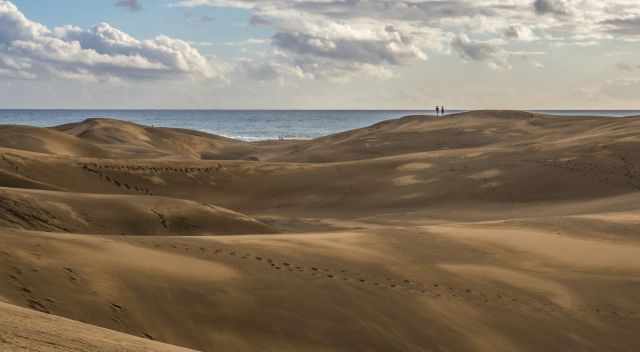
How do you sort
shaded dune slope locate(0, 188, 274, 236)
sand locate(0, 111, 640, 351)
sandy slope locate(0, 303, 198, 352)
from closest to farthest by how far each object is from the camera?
sandy slope locate(0, 303, 198, 352) → sand locate(0, 111, 640, 351) → shaded dune slope locate(0, 188, 274, 236)

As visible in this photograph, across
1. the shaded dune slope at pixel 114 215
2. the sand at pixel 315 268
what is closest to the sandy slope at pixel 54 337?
the sand at pixel 315 268

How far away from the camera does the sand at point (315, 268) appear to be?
7.18 meters

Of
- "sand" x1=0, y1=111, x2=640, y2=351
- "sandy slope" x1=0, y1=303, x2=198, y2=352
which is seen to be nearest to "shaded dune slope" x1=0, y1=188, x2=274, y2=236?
"sand" x1=0, y1=111, x2=640, y2=351

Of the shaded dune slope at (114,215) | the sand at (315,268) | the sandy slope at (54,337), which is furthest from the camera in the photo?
the shaded dune slope at (114,215)

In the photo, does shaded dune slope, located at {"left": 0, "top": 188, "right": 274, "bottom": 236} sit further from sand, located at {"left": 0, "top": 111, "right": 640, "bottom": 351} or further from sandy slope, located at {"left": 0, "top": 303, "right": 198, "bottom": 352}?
sandy slope, located at {"left": 0, "top": 303, "right": 198, "bottom": 352}

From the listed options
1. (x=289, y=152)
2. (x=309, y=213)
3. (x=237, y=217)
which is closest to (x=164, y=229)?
(x=237, y=217)

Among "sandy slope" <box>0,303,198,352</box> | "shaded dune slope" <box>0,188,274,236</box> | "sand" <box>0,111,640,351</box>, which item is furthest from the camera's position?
"shaded dune slope" <box>0,188,274,236</box>

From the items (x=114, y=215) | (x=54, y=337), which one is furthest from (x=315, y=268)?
(x=114, y=215)

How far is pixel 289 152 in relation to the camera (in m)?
45.4

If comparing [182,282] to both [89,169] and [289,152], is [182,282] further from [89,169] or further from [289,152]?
[289,152]

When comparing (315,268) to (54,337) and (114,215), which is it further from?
(114,215)

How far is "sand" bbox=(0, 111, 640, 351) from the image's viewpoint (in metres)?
7.18

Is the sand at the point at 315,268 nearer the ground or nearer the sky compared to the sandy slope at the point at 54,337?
nearer the ground

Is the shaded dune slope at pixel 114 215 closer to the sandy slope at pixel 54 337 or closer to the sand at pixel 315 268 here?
the sand at pixel 315 268
